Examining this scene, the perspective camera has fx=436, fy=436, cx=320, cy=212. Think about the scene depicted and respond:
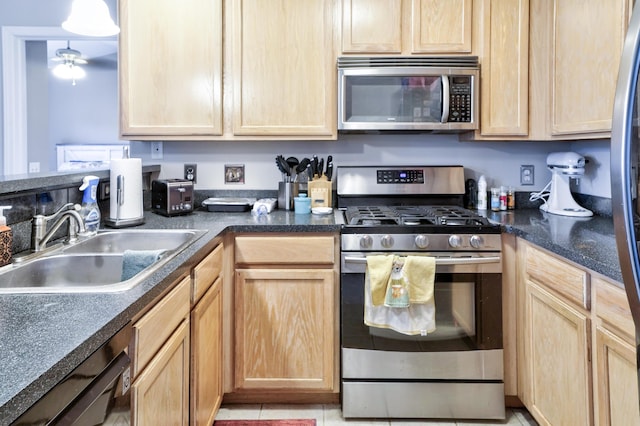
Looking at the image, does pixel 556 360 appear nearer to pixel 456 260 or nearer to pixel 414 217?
pixel 456 260

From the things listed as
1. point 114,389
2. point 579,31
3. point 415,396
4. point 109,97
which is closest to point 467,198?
point 579,31

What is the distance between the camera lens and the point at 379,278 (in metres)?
1.80

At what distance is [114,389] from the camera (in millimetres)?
803

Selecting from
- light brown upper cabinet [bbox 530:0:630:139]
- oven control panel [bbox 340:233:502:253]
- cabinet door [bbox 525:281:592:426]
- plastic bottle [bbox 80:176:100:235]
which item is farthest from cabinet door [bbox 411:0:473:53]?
plastic bottle [bbox 80:176:100:235]

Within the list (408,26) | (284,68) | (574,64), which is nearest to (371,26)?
(408,26)

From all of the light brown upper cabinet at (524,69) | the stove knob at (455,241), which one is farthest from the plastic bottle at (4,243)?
the light brown upper cabinet at (524,69)

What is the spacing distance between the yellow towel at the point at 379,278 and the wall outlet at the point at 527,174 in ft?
3.83

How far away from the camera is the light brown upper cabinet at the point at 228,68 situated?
2.15 metres

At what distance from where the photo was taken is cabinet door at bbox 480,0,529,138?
2.15 metres

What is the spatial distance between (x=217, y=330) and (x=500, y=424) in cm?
128

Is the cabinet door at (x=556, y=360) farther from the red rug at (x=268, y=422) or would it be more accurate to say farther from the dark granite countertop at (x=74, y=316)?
the red rug at (x=268, y=422)

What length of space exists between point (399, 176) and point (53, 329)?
75.7 inches

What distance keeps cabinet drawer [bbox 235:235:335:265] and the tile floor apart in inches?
27.6

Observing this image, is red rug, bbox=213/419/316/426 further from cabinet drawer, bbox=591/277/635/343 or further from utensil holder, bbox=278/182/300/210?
cabinet drawer, bbox=591/277/635/343
